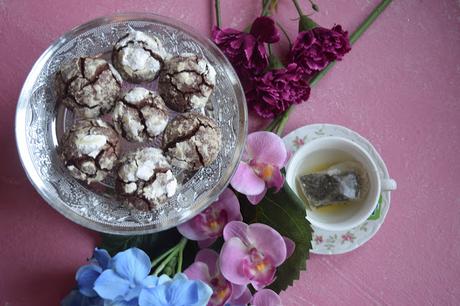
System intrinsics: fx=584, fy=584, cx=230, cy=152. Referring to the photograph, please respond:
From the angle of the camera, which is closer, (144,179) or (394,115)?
(144,179)

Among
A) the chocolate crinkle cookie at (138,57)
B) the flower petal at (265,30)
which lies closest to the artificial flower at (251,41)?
the flower petal at (265,30)

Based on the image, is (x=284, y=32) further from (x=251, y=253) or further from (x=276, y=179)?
(x=251, y=253)

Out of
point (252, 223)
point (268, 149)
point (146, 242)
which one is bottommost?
point (146, 242)

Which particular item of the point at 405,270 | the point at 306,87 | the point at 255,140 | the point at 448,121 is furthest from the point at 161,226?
the point at 448,121

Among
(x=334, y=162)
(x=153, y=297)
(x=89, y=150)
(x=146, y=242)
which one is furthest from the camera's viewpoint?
(x=334, y=162)

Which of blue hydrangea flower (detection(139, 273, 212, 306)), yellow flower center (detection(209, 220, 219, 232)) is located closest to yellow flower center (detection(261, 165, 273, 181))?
yellow flower center (detection(209, 220, 219, 232))

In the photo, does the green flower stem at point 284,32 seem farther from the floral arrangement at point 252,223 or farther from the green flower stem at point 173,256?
the green flower stem at point 173,256

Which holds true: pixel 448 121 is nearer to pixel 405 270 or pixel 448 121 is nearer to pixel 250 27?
pixel 405 270

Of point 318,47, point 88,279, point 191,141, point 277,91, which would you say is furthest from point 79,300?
point 318,47
